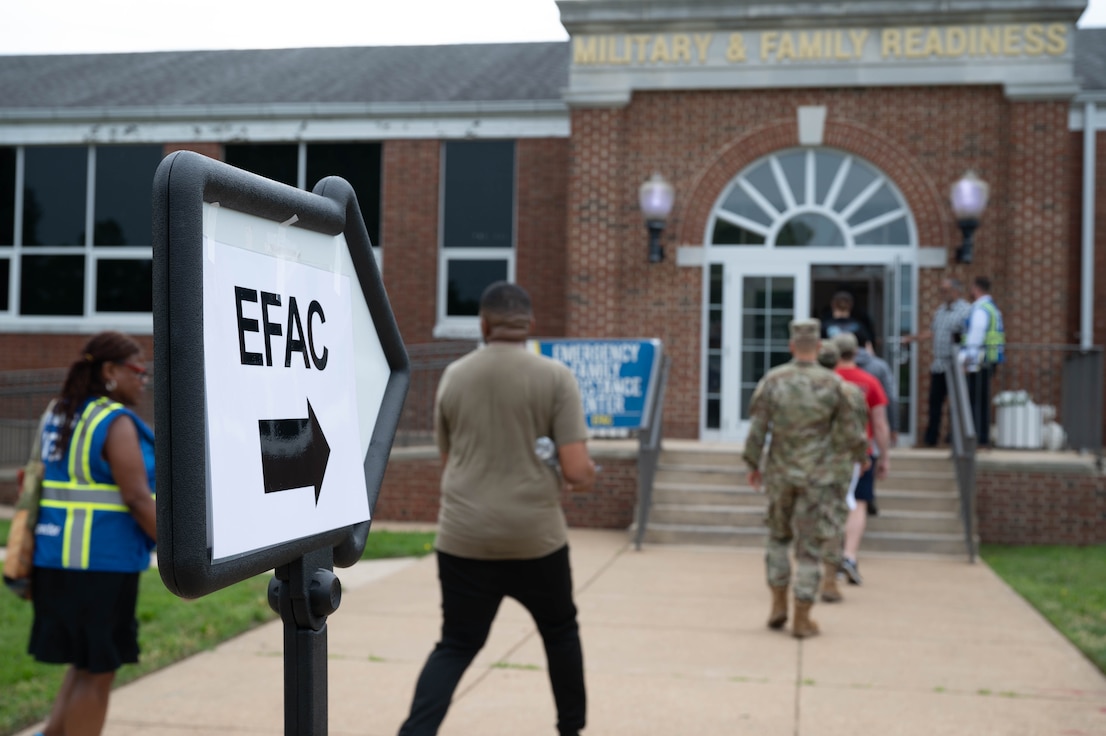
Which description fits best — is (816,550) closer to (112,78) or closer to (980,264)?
(980,264)

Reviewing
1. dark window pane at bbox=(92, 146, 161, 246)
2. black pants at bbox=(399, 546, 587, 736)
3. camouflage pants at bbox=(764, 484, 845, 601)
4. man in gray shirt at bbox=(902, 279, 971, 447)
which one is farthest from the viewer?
dark window pane at bbox=(92, 146, 161, 246)

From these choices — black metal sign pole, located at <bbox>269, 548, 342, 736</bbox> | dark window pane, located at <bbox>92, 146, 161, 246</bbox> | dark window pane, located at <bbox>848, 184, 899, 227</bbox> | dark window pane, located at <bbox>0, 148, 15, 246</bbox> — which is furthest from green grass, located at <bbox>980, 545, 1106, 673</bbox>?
dark window pane, located at <bbox>0, 148, 15, 246</bbox>

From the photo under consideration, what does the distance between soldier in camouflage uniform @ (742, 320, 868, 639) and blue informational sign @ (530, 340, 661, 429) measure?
548 centimetres

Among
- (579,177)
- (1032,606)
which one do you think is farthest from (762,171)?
(1032,606)

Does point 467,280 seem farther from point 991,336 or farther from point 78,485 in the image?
point 78,485

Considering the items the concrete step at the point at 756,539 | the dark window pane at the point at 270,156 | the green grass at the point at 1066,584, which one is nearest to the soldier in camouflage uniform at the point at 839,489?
the green grass at the point at 1066,584

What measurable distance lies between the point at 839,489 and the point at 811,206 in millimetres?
8128

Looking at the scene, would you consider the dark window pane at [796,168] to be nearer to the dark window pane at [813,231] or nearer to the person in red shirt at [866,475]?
the dark window pane at [813,231]

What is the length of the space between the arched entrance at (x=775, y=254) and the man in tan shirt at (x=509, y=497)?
1033cm

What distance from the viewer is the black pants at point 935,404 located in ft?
42.9

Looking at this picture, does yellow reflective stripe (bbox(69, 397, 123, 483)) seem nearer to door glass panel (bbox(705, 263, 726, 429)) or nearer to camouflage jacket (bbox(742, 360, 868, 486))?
camouflage jacket (bbox(742, 360, 868, 486))

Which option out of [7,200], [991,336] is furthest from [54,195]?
[991,336]

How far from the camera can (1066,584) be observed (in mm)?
9320

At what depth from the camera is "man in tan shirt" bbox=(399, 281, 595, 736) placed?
13.7ft
